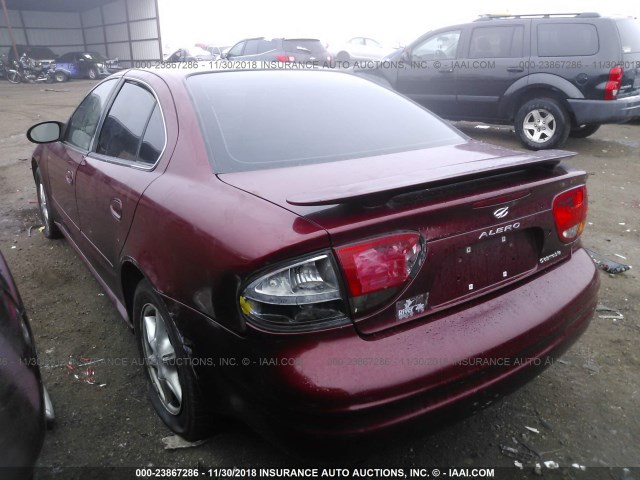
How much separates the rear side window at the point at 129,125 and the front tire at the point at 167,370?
678mm

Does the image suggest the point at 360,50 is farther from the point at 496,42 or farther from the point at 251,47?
the point at 496,42

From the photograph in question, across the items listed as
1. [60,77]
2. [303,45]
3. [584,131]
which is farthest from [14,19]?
[584,131]

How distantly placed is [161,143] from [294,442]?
1420mm

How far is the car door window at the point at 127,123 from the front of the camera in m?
2.47

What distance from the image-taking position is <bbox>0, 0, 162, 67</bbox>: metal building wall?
27375 mm

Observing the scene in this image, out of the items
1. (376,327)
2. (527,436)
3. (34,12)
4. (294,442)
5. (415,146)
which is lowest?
(34,12)

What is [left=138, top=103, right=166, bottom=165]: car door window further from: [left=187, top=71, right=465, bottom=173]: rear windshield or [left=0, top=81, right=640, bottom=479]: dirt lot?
[left=0, top=81, right=640, bottom=479]: dirt lot

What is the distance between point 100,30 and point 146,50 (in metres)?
5.13

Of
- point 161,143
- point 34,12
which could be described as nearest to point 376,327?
point 161,143

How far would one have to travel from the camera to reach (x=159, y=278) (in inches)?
77.3

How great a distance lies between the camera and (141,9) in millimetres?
27281

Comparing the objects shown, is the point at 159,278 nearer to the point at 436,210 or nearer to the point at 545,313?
the point at 436,210

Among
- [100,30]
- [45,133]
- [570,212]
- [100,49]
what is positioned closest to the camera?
[570,212]

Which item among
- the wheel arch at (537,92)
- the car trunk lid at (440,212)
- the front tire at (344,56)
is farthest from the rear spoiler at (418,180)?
the front tire at (344,56)
